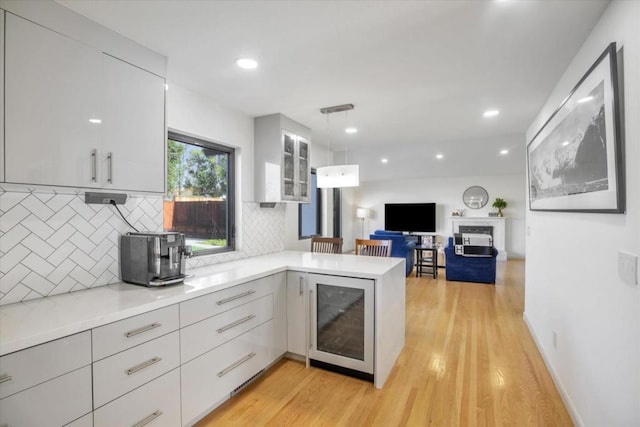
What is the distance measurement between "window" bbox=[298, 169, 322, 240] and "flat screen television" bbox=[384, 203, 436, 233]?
3712 mm

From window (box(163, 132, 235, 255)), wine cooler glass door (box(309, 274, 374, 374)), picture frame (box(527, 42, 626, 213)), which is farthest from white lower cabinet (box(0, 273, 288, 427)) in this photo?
picture frame (box(527, 42, 626, 213))

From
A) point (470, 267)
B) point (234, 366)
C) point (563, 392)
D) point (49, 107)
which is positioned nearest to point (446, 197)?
point (470, 267)

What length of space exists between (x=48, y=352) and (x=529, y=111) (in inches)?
179

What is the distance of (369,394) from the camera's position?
2211 mm

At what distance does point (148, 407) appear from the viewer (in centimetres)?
159

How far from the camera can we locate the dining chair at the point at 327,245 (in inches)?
146

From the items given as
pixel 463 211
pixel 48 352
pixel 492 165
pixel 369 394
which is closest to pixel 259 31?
pixel 48 352

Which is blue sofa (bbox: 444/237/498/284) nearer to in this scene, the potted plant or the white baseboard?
the white baseboard

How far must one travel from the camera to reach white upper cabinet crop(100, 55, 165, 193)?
1779 millimetres

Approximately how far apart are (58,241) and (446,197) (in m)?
8.28

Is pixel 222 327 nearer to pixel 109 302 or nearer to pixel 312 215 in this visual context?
pixel 109 302

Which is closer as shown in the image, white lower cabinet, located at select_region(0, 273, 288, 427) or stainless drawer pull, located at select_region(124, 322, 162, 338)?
white lower cabinet, located at select_region(0, 273, 288, 427)

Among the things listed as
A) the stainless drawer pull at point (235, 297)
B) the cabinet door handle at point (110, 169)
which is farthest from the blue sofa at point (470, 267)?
the cabinet door handle at point (110, 169)

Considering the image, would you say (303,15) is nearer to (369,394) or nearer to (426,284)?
(369,394)
